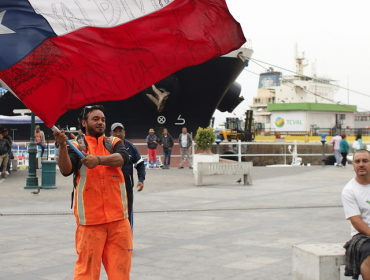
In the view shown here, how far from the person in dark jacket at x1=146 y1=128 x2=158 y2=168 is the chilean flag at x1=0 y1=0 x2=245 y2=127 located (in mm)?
16198

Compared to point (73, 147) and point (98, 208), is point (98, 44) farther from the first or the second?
point (98, 208)

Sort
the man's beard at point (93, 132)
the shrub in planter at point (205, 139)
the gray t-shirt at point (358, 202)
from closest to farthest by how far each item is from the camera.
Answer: the man's beard at point (93, 132) < the gray t-shirt at point (358, 202) < the shrub in planter at point (205, 139)

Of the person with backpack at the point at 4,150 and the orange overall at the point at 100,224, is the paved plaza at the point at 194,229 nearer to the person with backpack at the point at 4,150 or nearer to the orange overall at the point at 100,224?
the orange overall at the point at 100,224

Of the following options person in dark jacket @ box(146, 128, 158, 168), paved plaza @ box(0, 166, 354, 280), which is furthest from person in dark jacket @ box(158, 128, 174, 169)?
paved plaza @ box(0, 166, 354, 280)

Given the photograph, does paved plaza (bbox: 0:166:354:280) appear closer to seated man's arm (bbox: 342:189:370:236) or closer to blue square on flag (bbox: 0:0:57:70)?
seated man's arm (bbox: 342:189:370:236)

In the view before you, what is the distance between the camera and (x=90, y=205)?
4.33 metres

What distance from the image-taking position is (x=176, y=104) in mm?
26672

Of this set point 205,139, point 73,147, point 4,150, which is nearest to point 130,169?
point 73,147

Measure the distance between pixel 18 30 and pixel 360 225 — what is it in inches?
126

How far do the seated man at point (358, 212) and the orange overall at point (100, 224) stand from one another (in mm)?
1813

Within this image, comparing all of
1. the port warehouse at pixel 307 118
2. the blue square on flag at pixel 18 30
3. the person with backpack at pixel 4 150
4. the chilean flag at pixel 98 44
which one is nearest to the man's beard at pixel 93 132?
the chilean flag at pixel 98 44

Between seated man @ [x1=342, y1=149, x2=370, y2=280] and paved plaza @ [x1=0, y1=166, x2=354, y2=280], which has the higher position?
seated man @ [x1=342, y1=149, x2=370, y2=280]

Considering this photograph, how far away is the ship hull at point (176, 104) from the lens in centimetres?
2597

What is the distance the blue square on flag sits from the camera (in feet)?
14.2
